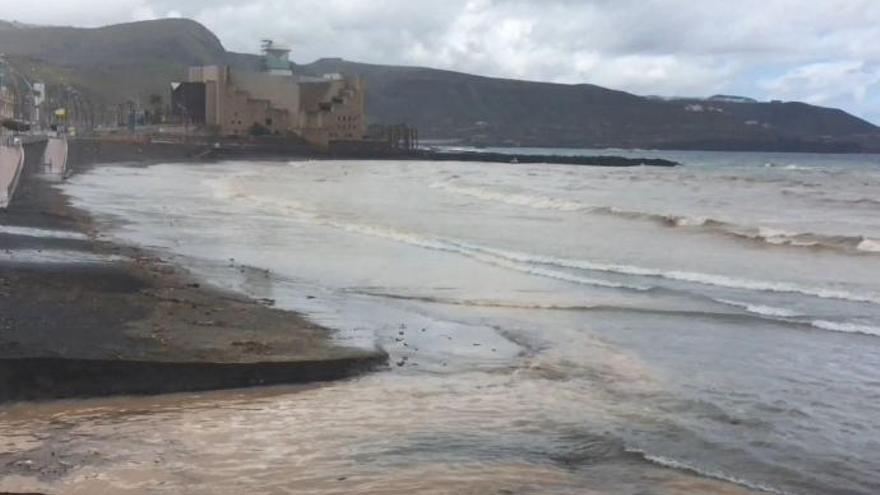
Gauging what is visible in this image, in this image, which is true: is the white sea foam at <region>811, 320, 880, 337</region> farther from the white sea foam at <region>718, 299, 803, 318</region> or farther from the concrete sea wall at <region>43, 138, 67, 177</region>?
the concrete sea wall at <region>43, 138, 67, 177</region>

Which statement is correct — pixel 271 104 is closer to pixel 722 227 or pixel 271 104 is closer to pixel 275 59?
pixel 275 59

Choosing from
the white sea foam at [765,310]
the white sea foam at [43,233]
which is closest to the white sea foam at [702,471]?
the white sea foam at [765,310]

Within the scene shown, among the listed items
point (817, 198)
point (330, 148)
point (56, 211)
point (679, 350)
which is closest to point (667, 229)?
point (56, 211)

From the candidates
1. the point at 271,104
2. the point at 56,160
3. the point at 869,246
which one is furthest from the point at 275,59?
the point at 869,246

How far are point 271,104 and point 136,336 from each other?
133494 mm

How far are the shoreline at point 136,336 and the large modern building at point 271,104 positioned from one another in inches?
4652

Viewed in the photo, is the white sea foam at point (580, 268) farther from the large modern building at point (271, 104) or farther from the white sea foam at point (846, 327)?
the large modern building at point (271, 104)

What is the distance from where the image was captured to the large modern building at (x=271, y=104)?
434 ft

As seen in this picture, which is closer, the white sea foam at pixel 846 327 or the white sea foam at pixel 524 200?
the white sea foam at pixel 846 327

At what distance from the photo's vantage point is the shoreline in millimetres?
8148

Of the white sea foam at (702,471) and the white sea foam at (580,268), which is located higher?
the white sea foam at (702,471)

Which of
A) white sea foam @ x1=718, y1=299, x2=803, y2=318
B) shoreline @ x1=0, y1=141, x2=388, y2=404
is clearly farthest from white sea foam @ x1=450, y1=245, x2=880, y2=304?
shoreline @ x1=0, y1=141, x2=388, y2=404

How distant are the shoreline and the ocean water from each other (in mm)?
313

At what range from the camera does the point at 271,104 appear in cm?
13975
